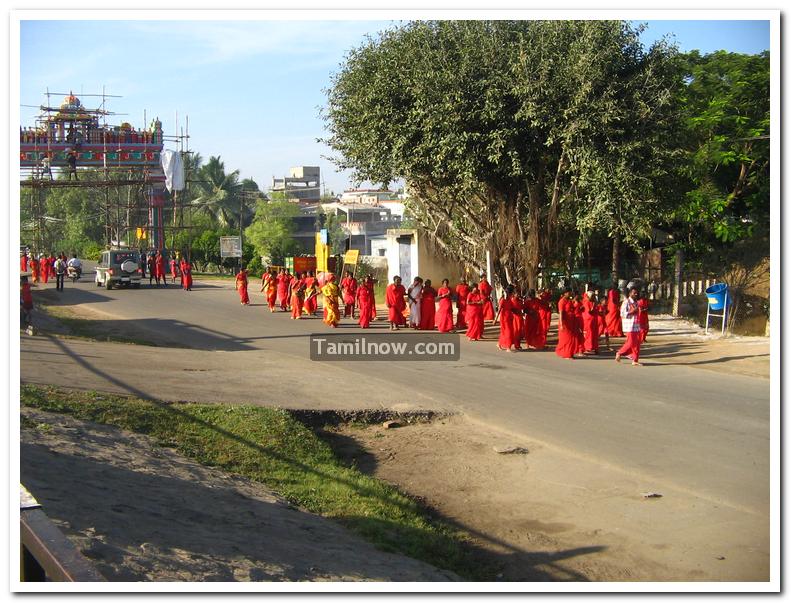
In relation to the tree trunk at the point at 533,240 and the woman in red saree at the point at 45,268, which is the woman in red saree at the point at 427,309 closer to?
the tree trunk at the point at 533,240

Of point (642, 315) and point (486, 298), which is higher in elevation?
point (486, 298)

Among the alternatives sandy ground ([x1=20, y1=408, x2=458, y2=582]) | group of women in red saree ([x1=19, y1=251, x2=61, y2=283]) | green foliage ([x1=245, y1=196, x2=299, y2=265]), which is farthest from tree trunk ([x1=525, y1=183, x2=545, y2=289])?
green foliage ([x1=245, y1=196, x2=299, y2=265])

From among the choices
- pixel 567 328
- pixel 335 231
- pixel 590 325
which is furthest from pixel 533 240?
pixel 335 231

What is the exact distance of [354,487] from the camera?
8.17 metres

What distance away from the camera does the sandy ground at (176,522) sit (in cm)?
547

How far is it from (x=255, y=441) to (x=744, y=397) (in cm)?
746

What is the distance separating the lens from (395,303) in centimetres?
2052

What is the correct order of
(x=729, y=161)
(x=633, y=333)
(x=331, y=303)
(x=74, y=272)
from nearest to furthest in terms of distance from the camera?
(x=633, y=333)
(x=331, y=303)
(x=729, y=161)
(x=74, y=272)

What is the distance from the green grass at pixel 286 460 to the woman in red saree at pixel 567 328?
7273 millimetres

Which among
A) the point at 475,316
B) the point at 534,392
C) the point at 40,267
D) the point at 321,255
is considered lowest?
the point at 534,392

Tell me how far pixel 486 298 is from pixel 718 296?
5.48 m

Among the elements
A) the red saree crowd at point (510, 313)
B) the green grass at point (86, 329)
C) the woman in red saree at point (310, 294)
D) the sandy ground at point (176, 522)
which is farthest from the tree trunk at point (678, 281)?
the sandy ground at point (176, 522)

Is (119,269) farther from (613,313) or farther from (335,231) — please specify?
(335,231)

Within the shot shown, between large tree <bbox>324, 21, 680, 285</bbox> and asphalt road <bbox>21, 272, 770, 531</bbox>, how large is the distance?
13.2 feet
